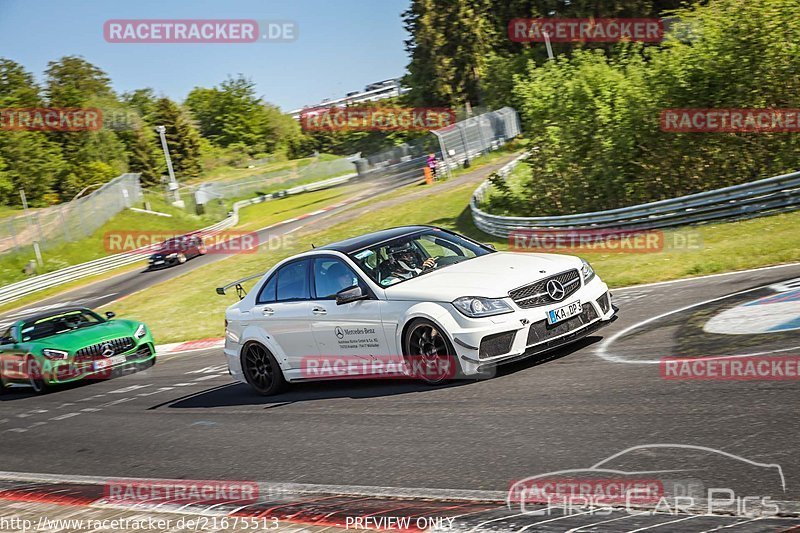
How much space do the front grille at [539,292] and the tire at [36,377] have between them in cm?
932

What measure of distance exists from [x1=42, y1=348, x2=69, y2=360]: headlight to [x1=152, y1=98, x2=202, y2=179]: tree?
287 feet

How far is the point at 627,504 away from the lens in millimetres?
4328

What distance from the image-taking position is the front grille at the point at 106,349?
14240mm

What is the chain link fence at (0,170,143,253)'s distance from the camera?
46344 mm

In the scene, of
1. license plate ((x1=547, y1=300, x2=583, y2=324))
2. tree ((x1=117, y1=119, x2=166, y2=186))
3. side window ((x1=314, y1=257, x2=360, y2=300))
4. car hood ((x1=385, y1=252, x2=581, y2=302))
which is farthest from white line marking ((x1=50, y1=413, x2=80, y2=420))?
tree ((x1=117, y1=119, x2=166, y2=186))

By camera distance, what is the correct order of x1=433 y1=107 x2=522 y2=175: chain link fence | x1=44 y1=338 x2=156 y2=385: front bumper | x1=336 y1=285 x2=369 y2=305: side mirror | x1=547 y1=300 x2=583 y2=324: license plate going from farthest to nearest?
x1=433 y1=107 x2=522 y2=175: chain link fence → x1=44 y1=338 x2=156 y2=385: front bumper → x1=336 y1=285 x2=369 y2=305: side mirror → x1=547 y1=300 x2=583 y2=324: license plate

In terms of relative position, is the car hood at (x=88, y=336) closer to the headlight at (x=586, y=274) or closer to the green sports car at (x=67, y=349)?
the green sports car at (x=67, y=349)

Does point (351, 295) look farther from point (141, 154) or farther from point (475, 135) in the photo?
point (141, 154)

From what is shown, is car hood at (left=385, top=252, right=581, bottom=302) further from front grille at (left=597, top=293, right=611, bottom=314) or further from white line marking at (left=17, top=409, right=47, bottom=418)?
white line marking at (left=17, top=409, right=47, bottom=418)

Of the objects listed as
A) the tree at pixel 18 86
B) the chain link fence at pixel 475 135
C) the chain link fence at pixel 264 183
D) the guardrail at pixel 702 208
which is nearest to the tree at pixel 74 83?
the tree at pixel 18 86

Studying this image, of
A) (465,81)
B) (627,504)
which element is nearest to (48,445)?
(627,504)

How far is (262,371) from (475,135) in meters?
40.5

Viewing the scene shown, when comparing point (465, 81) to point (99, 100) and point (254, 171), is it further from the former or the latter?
point (99, 100)

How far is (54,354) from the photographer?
14.1 m
